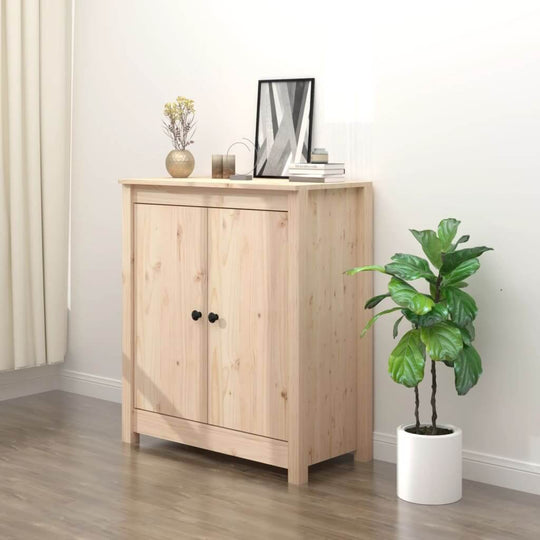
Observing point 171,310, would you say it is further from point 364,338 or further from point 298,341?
point 364,338

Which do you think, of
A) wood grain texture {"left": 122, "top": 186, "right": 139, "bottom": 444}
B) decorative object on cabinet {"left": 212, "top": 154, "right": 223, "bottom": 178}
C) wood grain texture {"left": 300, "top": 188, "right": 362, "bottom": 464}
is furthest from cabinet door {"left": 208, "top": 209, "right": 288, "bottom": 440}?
wood grain texture {"left": 122, "top": 186, "right": 139, "bottom": 444}

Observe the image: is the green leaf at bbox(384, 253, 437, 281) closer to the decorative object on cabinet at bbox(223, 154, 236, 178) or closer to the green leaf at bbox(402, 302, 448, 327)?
the green leaf at bbox(402, 302, 448, 327)

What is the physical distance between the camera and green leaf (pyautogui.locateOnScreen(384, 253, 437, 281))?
3.44m

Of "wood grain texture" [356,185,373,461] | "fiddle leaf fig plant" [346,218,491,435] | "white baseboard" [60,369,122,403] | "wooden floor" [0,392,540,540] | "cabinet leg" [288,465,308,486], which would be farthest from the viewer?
"white baseboard" [60,369,122,403]

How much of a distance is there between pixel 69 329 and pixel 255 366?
5.97 feet

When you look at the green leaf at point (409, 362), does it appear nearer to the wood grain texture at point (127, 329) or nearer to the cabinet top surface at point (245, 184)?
the cabinet top surface at point (245, 184)

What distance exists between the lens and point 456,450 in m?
3.50

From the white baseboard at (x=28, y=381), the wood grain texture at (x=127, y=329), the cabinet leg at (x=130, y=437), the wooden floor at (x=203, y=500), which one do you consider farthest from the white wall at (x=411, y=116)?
the white baseboard at (x=28, y=381)

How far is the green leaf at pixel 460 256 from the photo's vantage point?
3.45 metres

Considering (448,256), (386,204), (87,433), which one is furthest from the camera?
(87,433)

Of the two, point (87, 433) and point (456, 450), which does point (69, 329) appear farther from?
point (456, 450)

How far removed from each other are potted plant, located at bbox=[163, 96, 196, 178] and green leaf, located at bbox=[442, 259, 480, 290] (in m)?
1.36

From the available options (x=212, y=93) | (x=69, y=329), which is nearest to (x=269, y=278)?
(x=212, y=93)

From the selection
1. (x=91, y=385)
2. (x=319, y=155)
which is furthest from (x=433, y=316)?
(x=91, y=385)
